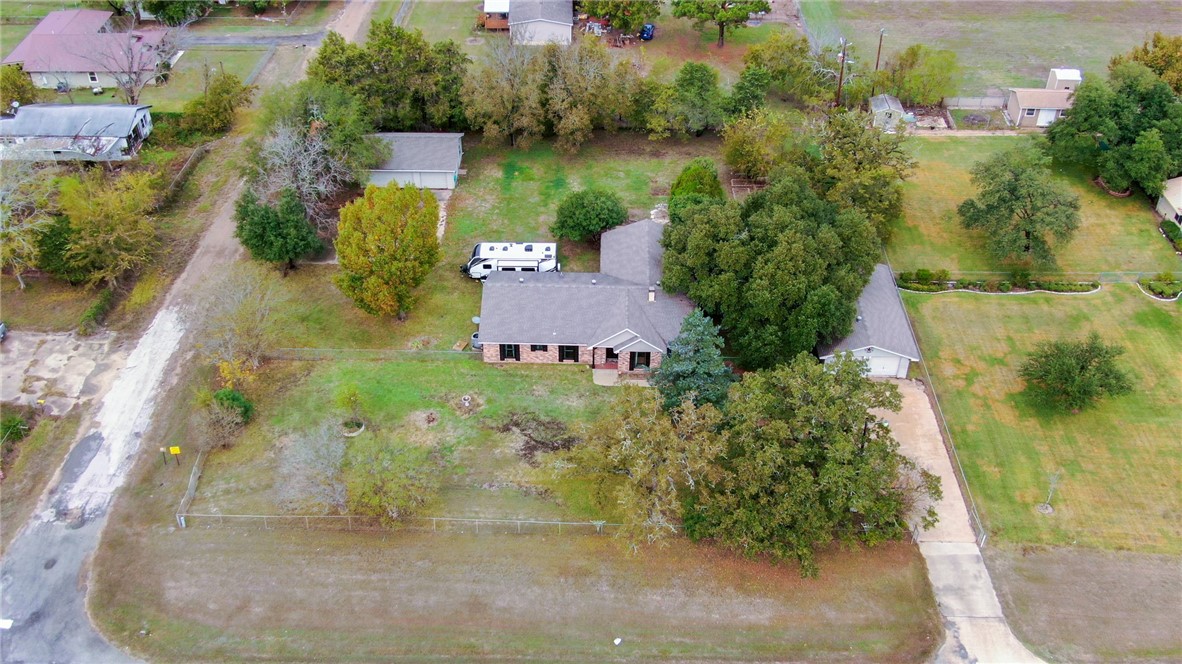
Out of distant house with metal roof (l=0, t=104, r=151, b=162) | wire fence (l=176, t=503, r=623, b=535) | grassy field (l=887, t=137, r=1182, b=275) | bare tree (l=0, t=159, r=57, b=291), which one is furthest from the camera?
distant house with metal roof (l=0, t=104, r=151, b=162)

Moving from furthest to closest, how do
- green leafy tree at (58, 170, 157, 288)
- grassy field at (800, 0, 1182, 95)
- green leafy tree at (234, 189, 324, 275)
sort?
grassy field at (800, 0, 1182, 95) → green leafy tree at (234, 189, 324, 275) → green leafy tree at (58, 170, 157, 288)

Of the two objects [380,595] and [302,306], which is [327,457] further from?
[302,306]

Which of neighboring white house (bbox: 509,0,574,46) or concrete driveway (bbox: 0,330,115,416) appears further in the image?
neighboring white house (bbox: 509,0,574,46)

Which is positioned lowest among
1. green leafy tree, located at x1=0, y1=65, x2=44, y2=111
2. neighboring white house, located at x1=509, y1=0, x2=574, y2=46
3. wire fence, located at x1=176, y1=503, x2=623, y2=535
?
wire fence, located at x1=176, y1=503, x2=623, y2=535

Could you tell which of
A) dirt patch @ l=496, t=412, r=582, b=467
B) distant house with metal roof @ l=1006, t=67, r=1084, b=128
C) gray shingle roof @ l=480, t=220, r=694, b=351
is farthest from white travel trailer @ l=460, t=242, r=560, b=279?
distant house with metal roof @ l=1006, t=67, r=1084, b=128

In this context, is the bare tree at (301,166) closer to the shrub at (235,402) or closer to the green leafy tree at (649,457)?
the shrub at (235,402)

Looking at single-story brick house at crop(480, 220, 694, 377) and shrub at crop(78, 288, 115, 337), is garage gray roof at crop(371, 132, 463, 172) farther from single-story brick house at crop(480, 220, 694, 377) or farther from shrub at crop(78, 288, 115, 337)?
shrub at crop(78, 288, 115, 337)

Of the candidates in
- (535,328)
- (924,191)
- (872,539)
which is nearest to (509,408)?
(535,328)
